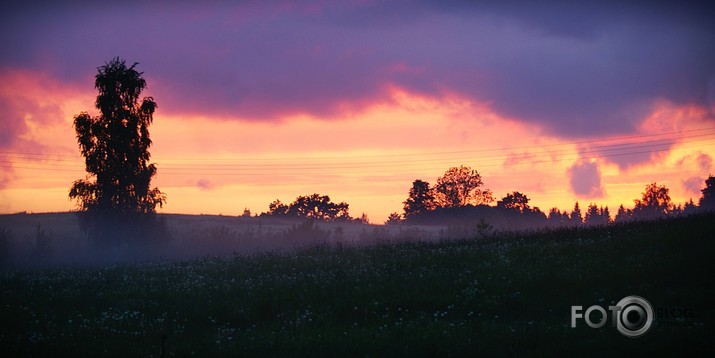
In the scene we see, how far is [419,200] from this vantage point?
11231 centimetres

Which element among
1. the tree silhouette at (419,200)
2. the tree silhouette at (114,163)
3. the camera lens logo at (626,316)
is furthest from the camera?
the tree silhouette at (419,200)

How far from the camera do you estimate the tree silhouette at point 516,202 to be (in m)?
103

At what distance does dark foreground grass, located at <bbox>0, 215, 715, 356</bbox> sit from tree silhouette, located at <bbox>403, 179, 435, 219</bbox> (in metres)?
83.4

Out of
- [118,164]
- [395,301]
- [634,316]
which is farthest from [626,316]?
[118,164]

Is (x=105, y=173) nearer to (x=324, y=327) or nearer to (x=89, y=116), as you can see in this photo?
(x=89, y=116)

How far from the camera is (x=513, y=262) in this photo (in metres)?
21.9

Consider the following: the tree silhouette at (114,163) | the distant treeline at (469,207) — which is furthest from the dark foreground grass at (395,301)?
the distant treeline at (469,207)

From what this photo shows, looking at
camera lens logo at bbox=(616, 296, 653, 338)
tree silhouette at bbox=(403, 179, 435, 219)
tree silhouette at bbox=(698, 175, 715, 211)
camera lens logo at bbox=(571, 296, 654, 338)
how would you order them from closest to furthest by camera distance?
camera lens logo at bbox=(616, 296, 653, 338)
camera lens logo at bbox=(571, 296, 654, 338)
tree silhouette at bbox=(698, 175, 715, 211)
tree silhouette at bbox=(403, 179, 435, 219)

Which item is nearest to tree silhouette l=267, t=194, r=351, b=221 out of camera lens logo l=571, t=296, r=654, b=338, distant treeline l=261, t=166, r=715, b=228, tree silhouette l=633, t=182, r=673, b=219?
distant treeline l=261, t=166, r=715, b=228

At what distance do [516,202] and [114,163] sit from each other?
7415 cm

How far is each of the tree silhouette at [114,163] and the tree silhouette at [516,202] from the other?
69172 millimetres

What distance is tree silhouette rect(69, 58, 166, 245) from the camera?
46.7 metres

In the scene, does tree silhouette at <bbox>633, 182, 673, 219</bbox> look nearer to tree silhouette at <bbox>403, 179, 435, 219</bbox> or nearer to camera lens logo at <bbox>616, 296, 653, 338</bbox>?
tree silhouette at <bbox>403, 179, 435, 219</bbox>

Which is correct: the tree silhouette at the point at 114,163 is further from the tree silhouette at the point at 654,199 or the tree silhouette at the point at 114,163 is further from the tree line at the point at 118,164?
the tree silhouette at the point at 654,199
